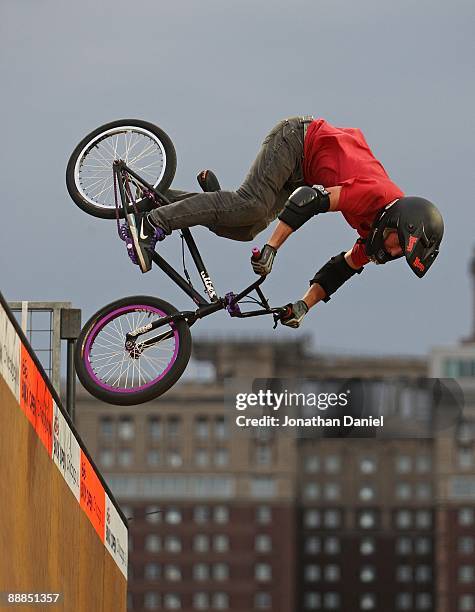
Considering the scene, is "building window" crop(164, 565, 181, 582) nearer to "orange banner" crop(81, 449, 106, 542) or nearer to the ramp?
"orange banner" crop(81, 449, 106, 542)

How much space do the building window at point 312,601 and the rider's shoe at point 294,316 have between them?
554ft

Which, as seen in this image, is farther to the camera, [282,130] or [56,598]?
[56,598]

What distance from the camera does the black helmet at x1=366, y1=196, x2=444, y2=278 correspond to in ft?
51.3

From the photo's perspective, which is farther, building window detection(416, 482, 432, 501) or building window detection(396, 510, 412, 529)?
building window detection(416, 482, 432, 501)

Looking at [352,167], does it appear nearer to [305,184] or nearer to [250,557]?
[305,184]

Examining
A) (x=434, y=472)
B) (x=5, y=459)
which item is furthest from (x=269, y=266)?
(x=434, y=472)

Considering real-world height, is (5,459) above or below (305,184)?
below

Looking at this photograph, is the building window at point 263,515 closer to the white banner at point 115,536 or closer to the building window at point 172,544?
the building window at point 172,544

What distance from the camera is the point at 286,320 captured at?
1656cm

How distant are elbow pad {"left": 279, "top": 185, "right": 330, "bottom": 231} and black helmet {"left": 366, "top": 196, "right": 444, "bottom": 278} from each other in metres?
0.65

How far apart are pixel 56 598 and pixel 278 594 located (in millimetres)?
166374

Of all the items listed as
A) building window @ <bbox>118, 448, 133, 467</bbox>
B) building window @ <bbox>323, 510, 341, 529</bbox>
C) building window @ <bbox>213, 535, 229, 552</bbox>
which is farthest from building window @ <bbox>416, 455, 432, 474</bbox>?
building window @ <bbox>118, 448, 133, 467</bbox>

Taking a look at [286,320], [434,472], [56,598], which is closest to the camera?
[286,320]

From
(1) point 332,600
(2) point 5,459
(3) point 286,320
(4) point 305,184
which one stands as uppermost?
(4) point 305,184
